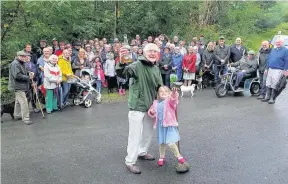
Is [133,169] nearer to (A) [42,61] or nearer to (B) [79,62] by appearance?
(A) [42,61]

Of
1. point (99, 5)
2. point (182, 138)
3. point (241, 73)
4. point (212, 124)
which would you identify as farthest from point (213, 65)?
point (99, 5)

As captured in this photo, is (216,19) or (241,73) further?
(216,19)

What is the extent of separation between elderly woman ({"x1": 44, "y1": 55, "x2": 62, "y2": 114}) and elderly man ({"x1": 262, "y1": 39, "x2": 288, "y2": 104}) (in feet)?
21.7

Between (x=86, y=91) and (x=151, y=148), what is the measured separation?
16.3 ft

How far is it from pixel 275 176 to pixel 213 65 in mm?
8556

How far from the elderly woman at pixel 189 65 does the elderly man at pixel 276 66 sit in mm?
3038

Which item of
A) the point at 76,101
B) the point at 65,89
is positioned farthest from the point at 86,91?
the point at 65,89

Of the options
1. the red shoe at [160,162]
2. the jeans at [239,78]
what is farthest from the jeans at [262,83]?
the red shoe at [160,162]

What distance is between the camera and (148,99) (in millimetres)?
5625

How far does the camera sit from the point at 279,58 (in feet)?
33.8

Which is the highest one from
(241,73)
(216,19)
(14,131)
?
(216,19)

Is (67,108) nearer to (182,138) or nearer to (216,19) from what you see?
(182,138)

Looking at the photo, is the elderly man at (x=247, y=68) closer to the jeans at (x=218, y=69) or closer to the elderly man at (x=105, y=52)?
the jeans at (x=218, y=69)

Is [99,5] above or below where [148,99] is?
above
